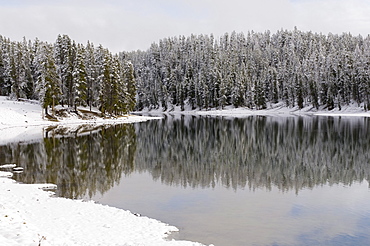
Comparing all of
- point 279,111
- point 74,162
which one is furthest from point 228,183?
point 279,111

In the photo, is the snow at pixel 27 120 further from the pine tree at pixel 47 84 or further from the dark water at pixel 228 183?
the dark water at pixel 228 183

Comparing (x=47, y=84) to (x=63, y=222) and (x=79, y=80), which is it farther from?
(x=63, y=222)

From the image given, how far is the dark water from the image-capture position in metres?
13.6

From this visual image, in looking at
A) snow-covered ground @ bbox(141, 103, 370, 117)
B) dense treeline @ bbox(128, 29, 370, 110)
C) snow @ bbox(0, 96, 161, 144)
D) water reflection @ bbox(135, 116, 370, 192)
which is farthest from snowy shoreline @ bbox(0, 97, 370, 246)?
dense treeline @ bbox(128, 29, 370, 110)

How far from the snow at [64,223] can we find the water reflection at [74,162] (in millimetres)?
1900

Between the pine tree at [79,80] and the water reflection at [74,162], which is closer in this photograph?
the water reflection at [74,162]

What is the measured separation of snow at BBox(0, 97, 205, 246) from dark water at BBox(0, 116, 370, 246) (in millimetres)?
1214

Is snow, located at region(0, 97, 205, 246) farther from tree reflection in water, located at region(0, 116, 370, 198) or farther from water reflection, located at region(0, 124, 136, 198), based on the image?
tree reflection in water, located at region(0, 116, 370, 198)

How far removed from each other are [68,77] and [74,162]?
55865 mm

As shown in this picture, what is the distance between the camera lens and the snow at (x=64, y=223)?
10.1 meters

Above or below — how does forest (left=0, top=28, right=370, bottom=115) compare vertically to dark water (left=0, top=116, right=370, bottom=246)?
above

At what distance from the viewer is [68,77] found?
7956cm

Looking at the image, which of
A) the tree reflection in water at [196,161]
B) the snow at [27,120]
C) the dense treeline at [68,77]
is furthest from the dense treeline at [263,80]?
the tree reflection in water at [196,161]

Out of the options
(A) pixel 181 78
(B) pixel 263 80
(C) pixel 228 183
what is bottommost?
(C) pixel 228 183
